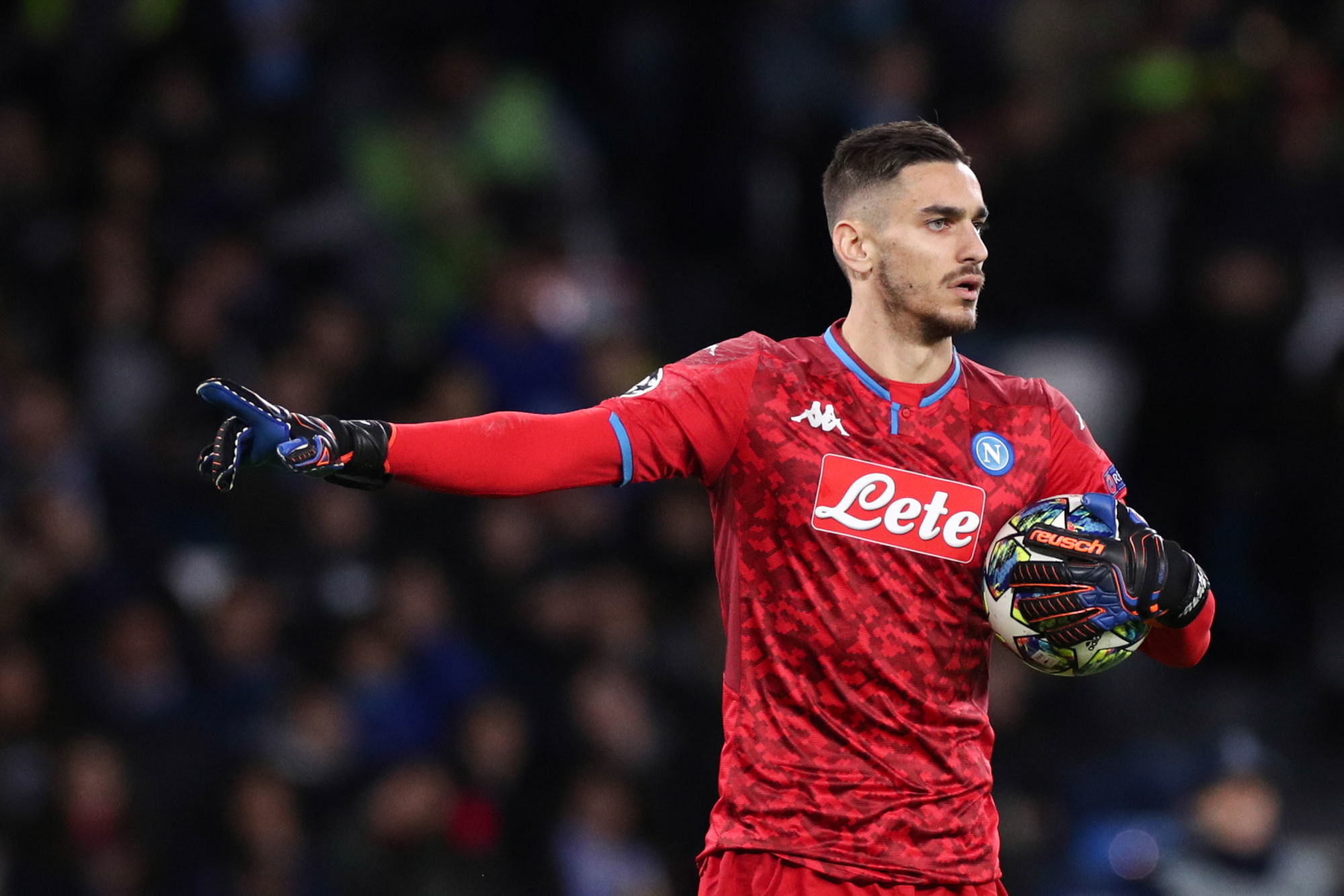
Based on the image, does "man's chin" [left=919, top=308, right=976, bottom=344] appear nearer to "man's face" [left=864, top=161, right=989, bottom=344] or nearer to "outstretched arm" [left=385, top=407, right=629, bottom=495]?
"man's face" [left=864, top=161, right=989, bottom=344]

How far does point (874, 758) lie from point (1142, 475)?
15.7 feet

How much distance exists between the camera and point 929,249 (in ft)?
13.2

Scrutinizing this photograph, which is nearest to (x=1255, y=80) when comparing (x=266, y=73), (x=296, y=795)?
(x=266, y=73)

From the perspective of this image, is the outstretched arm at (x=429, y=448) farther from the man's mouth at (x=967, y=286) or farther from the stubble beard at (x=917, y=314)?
the man's mouth at (x=967, y=286)

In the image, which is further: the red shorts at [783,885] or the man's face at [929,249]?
the man's face at [929,249]

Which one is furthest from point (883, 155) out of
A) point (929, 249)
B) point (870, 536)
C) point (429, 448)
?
point (429, 448)

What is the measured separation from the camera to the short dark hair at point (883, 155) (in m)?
4.10

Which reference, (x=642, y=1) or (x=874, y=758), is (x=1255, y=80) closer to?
(x=642, y=1)

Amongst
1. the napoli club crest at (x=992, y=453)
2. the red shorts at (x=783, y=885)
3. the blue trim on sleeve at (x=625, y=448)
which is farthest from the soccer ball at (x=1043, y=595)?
the blue trim on sleeve at (x=625, y=448)

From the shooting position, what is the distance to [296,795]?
285 inches

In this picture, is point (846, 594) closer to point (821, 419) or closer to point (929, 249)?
point (821, 419)

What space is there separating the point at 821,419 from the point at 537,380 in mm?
4948

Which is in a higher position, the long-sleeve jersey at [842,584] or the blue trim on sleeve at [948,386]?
the blue trim on sleeve at [948,386]

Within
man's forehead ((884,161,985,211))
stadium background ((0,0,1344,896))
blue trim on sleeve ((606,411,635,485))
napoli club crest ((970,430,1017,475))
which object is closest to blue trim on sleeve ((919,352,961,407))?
napoli club crest ((970,430,1017,475))
